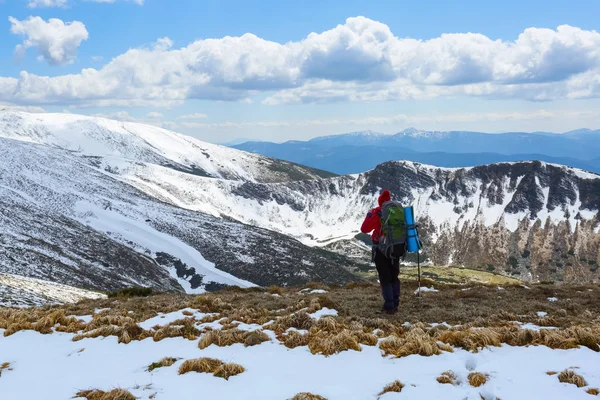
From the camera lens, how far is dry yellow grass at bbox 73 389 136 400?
23.5 feet

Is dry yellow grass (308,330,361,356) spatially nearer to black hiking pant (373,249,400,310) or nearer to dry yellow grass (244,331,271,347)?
dry yellow grass (244,331,271,347)

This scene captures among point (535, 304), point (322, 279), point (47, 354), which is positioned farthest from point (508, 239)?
point (47, 354)

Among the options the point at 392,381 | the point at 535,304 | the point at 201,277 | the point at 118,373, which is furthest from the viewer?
the point at 201,277

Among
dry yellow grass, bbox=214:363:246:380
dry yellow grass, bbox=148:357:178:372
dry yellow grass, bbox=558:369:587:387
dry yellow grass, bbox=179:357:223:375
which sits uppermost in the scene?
dry yellow grass, bbox=558:369:587:387

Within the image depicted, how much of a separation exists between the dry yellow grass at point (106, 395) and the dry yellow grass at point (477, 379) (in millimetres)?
6024

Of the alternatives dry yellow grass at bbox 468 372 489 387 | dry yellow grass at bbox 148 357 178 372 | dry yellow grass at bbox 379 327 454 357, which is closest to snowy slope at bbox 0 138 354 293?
dry yellow grass at bbox 148 357 178 372

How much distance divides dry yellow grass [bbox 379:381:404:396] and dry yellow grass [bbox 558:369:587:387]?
2.77 meters

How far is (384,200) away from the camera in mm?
14344

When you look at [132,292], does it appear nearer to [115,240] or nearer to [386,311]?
[386,311]

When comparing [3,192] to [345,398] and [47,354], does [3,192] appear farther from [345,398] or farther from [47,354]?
[345,398]

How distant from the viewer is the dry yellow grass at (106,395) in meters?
7.16

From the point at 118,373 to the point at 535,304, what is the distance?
48.1 ft

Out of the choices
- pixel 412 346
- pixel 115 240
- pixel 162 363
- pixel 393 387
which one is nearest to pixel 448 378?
pixel 393 387

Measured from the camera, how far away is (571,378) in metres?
6.80
